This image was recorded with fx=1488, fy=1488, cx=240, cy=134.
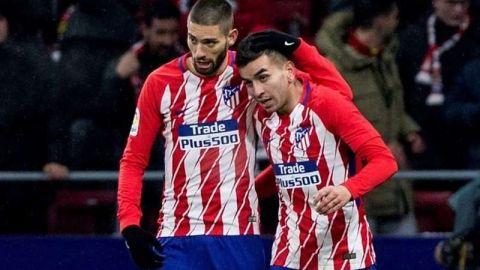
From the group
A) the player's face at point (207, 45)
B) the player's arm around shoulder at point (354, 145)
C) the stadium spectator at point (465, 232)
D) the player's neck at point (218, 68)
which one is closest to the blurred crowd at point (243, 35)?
the stadium spectator at point (465, 232)

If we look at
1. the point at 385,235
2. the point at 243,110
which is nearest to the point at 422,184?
the point at 385,235

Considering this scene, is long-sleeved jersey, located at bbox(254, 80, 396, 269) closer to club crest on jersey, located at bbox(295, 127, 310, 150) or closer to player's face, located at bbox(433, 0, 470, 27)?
club crest on jersey, located at bbox(295, 127, 310, 150)

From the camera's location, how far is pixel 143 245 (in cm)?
605

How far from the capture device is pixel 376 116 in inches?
308

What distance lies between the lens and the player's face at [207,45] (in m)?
6.04

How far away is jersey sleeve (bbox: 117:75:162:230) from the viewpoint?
6.09 meters

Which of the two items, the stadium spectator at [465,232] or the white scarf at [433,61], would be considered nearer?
the stadium spectator at [465,232]

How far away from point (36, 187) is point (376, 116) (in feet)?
6.19

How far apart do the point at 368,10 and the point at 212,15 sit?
77.2 inches

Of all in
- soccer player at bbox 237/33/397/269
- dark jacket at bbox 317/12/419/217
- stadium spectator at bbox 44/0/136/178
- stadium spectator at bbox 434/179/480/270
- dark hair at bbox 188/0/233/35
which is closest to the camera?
soccer player at bbox 237/33/397/269

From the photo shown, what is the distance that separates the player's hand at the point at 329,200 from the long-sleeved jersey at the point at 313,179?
35 centimetres

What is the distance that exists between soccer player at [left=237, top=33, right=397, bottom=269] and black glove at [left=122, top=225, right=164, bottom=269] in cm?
49

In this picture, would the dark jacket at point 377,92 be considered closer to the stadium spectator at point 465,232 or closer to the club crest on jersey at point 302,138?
the stadium spectator at point 465,232

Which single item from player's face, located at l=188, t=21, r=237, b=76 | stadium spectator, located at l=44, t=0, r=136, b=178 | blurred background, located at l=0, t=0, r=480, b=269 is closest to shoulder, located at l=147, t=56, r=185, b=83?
player's face, located at l=188, t=21, r=237, b=76
